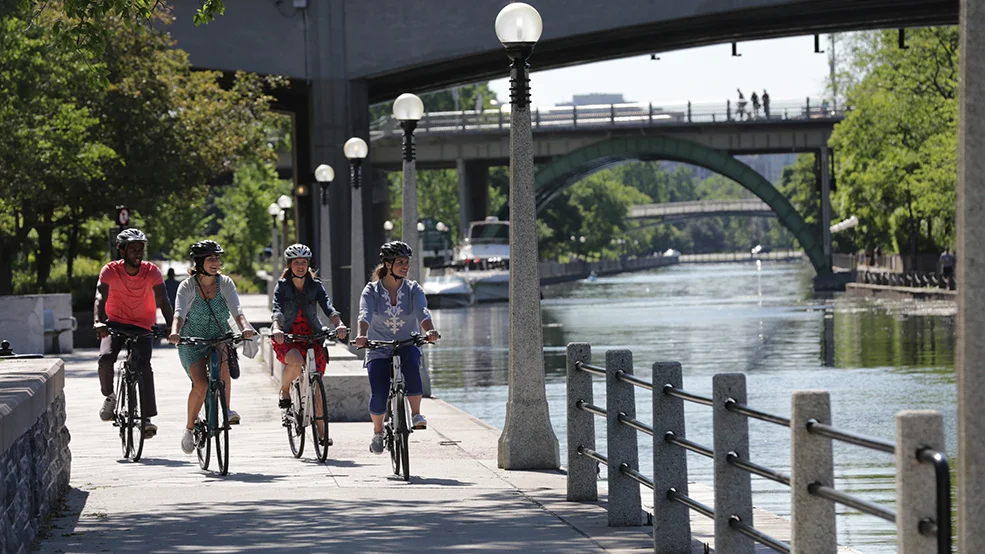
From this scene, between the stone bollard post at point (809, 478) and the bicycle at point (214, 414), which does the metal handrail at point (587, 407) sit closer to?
the bicycle at point (214, 414)

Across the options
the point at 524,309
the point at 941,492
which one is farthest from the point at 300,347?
the point at 941,492

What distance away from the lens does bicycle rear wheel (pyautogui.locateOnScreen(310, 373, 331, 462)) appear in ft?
43.3

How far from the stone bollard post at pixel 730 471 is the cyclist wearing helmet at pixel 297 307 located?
250 inches

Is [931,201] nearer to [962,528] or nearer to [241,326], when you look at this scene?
[241,326]

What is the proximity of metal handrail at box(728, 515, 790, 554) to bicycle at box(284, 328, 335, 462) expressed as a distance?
609 centimetres

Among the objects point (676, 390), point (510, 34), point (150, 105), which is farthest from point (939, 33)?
point (676, 390)

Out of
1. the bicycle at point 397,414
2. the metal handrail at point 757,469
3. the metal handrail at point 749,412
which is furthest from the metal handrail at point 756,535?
A: the bicycle at point 397,414

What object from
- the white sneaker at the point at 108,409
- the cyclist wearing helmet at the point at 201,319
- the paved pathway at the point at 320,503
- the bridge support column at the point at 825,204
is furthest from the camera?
the bridge support column at the point at 825,204

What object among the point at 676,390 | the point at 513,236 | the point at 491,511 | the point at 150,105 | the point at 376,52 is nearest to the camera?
the point at 676,390

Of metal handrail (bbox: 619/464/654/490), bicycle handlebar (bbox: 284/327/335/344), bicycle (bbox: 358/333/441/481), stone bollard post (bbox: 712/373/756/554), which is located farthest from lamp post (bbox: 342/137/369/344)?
stone bollard post (bbox: 712/373/756/554)

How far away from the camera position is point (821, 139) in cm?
9038

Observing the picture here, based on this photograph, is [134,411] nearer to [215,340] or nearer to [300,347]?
[215,340]

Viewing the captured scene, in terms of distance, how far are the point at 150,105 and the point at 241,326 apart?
83.1ft

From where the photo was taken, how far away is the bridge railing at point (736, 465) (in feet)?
17.1
